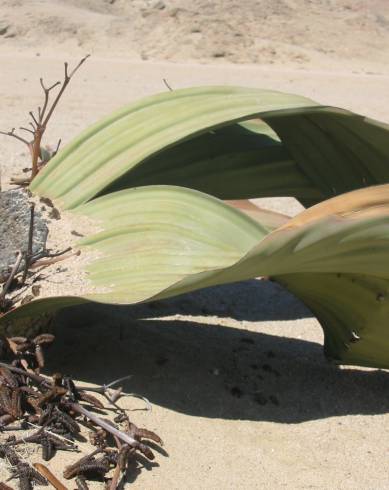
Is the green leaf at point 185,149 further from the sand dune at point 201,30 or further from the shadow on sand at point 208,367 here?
the sand dune at point 201,30

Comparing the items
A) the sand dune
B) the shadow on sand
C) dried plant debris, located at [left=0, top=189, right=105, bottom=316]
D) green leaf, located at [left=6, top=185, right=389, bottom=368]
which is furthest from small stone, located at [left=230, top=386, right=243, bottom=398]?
the sand dune

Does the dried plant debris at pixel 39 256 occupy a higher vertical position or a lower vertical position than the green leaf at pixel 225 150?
lower

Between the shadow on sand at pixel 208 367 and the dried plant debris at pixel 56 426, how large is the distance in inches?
5.7

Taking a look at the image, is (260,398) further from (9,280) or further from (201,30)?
(201,30)

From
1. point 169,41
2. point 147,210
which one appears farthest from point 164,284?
point 169,41

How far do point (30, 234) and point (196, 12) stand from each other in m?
8.36

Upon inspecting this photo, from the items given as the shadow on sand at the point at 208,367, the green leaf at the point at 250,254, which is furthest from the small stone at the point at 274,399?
the green leaf at the point at 250,254

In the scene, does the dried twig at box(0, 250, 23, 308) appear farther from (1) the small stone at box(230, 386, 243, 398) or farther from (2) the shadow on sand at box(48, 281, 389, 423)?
(1) the small stone at box(230, 386, 243, 398)

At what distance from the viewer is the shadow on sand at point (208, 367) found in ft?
5.48

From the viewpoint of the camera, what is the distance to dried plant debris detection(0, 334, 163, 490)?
1345 mm

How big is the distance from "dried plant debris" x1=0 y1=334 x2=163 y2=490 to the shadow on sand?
144 mm

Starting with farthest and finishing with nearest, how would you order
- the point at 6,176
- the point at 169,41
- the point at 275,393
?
1. the point at 169,41
2. the point at 6,176
3. the point at 275,393

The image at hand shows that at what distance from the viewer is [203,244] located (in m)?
1.59

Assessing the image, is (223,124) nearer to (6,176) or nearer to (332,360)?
(332,360)
